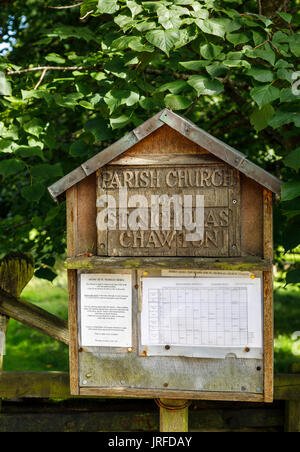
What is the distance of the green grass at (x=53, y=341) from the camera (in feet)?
16.8

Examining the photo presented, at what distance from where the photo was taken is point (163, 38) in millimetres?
2293

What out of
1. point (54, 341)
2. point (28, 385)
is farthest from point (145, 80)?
point (54, 341)

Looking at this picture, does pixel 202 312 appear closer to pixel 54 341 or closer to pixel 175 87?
pixel 175 87

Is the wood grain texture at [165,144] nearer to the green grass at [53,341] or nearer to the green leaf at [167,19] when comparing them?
the green leaf at [167,19]

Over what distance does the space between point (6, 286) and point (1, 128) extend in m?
0.92

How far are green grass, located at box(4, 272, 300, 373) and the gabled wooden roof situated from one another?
207 cm

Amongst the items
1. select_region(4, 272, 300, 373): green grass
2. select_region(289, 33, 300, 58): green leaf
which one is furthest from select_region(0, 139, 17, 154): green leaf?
select_region(4, 272, 300, 373): green grass

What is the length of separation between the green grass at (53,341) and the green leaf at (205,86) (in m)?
2.16

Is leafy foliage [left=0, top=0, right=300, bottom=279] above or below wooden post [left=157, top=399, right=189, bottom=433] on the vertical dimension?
above

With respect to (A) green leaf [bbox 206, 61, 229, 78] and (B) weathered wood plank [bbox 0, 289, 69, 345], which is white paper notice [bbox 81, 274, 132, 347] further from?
(A) green leaf [bbox 206, 61, 229, 78]

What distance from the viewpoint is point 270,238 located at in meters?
2.22

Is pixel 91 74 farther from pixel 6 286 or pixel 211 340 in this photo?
pixel 211 340

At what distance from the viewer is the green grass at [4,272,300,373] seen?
512 centimetres

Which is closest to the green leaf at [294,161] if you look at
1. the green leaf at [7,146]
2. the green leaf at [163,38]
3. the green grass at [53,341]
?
the green leaf at [163,38]
